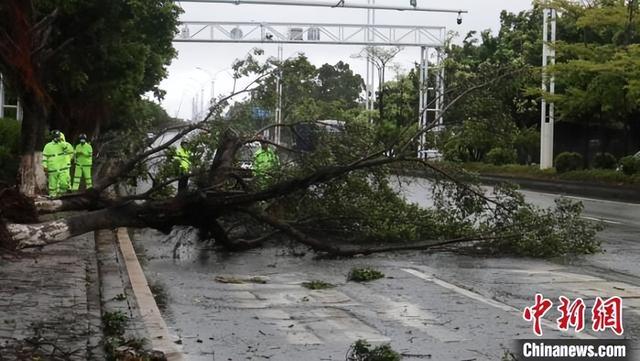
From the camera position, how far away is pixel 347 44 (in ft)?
114

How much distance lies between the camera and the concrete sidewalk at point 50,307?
5719 mm

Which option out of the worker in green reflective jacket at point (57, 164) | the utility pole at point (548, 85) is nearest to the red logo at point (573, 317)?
the worker in green reflective jacket at point (57, 164)

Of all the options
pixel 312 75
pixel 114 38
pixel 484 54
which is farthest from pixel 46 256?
pixel 484 54

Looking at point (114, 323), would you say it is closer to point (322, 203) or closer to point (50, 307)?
point (50, 307)

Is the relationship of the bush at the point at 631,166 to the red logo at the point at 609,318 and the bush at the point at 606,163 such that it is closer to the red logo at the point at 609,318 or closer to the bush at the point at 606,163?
the bush at the point at 606,163

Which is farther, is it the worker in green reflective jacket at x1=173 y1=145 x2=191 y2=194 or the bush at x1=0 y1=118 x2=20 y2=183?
the bush at x1=0 y1=118 x2=20 y2=183

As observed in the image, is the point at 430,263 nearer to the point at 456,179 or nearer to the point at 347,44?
the point at 456,179

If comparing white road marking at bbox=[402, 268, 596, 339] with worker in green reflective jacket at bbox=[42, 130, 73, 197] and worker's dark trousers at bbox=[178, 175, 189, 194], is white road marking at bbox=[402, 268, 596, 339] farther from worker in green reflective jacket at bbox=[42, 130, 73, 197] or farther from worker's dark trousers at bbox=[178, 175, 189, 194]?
worker in green reflective jacket at bbox=[42, 130, 73, 197]

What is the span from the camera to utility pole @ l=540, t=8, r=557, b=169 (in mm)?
29858

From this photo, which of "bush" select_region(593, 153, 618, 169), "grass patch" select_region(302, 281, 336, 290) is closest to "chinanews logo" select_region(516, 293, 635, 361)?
"grass patch" select_region(302, 281, 336, 290)

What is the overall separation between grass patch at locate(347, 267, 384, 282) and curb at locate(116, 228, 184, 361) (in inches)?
98.9

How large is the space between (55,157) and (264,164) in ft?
27.5

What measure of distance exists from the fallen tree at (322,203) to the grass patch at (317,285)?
811mm

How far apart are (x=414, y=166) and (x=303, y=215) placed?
180 cm
